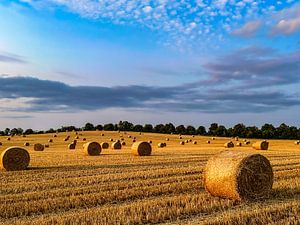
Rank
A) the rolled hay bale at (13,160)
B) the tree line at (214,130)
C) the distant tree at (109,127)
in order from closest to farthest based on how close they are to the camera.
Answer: the rolled hay bale at (13,160)
the tree line at (214,130)
the distant tree at (109,127)

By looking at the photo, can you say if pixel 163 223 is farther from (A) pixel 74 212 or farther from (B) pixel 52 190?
(B) pixel 52 190

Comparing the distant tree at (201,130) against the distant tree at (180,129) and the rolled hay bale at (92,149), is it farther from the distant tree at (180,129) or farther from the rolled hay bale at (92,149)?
the rolled hay bale at (92,149)

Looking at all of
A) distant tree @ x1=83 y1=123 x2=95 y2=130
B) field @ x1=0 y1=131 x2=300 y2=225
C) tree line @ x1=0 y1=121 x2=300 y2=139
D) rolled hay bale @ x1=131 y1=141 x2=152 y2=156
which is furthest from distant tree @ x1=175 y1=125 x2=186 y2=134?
field @ x1=0 y1=131 x2=300 y2=225

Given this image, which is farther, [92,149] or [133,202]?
[92,149]

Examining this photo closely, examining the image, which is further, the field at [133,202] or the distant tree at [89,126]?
the distant tree at [89,126]

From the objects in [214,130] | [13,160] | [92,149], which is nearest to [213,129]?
[214,130]

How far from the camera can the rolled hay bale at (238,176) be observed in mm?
11532

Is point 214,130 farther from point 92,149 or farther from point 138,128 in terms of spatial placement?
point 92,149

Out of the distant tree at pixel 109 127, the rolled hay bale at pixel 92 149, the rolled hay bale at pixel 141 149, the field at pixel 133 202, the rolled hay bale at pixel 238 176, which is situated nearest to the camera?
the field at pixel 133 202

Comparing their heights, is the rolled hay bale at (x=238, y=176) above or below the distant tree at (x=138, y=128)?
below

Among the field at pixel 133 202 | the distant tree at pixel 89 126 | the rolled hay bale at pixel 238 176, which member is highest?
the distant tree at pixel 89 126

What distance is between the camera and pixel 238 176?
1169cm

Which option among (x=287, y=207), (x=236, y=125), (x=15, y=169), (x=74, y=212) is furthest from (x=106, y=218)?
(x=236, y=125)

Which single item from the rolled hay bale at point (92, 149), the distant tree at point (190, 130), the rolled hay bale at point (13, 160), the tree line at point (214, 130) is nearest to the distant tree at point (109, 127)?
the tree line at point (214, 130)
